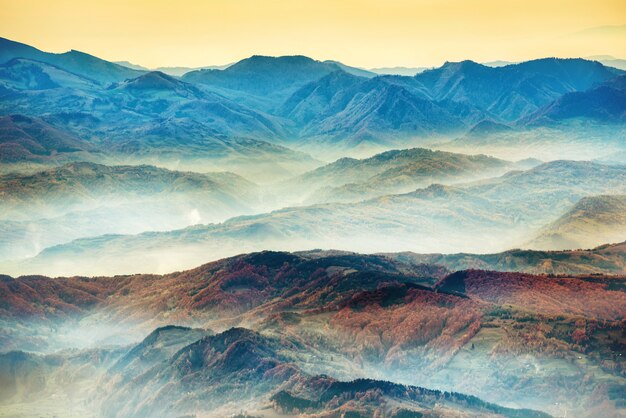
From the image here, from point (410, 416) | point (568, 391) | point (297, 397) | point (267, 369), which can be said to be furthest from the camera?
point (267, 369)

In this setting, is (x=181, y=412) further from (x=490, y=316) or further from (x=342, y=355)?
(x=490, y=316)

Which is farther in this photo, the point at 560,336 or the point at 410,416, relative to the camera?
the point at 560,336

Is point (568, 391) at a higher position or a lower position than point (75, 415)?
higher

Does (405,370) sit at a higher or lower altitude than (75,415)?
higher

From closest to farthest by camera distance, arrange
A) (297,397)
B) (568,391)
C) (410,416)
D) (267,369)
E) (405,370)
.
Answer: (410,416) < (297,397) < (568,391) < (267,369) < (405,370)

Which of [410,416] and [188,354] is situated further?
[188,354]

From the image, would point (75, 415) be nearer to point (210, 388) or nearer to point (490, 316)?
point (210, 388)

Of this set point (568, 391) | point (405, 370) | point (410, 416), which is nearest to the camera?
point (410, 416)

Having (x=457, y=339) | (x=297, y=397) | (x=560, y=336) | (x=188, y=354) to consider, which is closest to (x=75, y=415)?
(x=188, y=354)

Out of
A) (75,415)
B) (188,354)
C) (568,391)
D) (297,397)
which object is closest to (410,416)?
(297,397)
